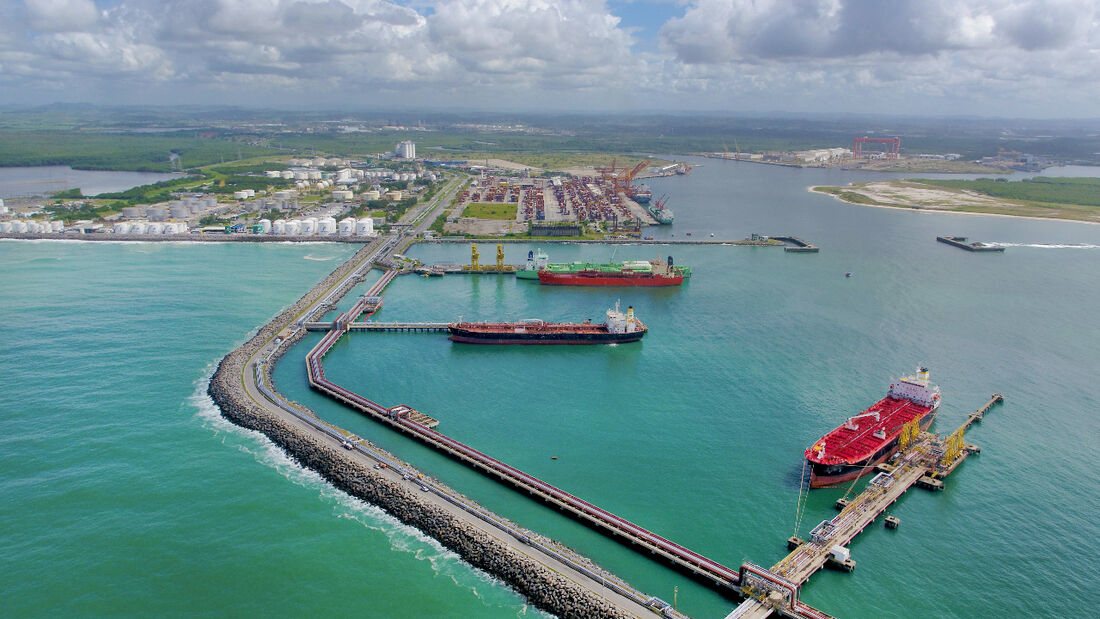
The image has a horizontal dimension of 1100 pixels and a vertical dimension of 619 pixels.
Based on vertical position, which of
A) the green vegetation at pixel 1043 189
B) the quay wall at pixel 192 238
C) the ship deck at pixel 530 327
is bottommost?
the ship deck at pixel 530 327

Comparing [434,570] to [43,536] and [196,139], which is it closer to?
[43,536]

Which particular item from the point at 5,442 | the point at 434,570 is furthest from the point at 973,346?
the point at 5,442

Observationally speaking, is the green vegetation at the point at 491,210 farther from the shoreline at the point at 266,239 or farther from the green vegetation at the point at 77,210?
the green vegetation at the point at 77,210

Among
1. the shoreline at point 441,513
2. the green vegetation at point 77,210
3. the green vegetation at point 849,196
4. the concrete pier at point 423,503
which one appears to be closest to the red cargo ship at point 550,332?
the concrete pier at point 423,503

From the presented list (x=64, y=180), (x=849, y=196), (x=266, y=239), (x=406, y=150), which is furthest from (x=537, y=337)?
(x=406, y=150)

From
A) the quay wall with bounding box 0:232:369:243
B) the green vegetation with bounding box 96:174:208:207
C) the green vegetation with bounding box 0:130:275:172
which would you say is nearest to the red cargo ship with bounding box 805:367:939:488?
the quay wall with bounding box 0:232:369:243

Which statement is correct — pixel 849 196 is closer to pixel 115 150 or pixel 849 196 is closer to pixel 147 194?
pixel 147 194
